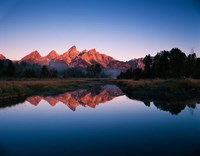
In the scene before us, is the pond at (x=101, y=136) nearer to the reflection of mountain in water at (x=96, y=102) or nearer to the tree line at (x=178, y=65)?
the reflection of mountain in water at (x=96, y=102)

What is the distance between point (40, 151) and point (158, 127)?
10549 mm

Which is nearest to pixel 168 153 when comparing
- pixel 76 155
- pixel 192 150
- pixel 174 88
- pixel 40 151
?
pixel 192 150

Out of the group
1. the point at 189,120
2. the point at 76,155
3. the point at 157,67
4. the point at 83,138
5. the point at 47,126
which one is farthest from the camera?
the point at 157,67

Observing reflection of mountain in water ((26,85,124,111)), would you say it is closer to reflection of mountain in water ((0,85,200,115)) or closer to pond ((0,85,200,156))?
reflection of mountain in water ((0,85,200,115))

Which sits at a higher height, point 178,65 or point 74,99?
point 178,65

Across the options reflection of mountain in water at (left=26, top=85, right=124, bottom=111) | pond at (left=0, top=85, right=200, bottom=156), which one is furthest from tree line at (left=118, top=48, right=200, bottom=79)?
pond at (left=0, top=85, right=200, bottom=156)

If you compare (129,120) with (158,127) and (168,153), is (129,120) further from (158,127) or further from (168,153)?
(168,153)

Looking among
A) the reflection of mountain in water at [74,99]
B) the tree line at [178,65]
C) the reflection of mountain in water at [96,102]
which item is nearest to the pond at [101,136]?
the reflection of mountain in water at [96,102]

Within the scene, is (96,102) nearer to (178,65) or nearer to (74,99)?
(74,99)

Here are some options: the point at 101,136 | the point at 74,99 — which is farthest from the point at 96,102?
the point at 101,136

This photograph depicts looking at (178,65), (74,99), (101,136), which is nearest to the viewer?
(101,136)

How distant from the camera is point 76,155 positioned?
451 inches

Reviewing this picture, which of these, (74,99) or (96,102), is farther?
(74,99)

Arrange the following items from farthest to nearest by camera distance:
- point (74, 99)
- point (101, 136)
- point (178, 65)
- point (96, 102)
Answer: point (178, 65)
point (74, 99)
point (96, 102)
point (101, 136)
